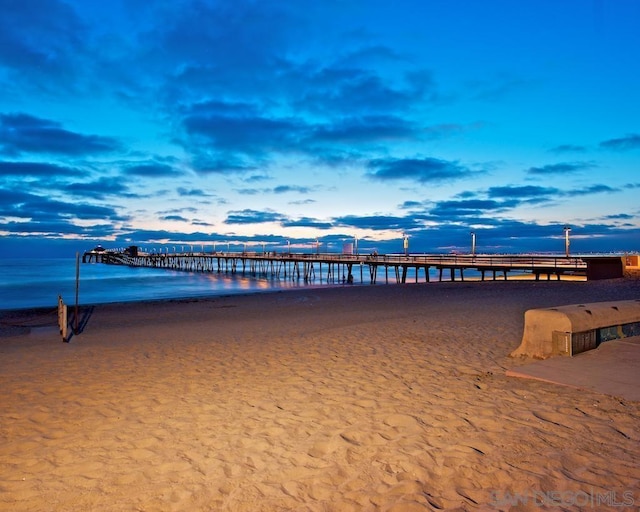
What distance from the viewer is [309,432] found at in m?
4.69

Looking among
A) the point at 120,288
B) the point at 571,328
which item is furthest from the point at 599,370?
the point at 120,288

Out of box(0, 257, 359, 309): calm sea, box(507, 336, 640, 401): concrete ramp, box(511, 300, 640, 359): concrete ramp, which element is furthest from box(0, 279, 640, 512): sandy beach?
box(0, 257, 359, 309): calm sea

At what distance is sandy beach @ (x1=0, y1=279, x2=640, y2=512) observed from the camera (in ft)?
11.4

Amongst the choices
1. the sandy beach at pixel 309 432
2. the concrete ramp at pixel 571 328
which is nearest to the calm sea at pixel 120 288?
the sandy beach at pixel 309 432

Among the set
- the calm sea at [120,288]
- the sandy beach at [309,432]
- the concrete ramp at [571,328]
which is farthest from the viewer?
the calm sea at [120,288]

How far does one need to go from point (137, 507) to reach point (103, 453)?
1.22 m

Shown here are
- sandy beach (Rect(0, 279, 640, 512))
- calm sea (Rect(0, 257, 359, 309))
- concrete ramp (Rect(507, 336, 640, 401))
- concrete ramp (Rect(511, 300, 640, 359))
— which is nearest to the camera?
sandy beach (Rect(0, 279, 640, 512))

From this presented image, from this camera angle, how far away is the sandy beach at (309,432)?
3467 mm

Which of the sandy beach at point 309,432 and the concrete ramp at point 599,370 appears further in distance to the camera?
the concrete ramp at point 599,370

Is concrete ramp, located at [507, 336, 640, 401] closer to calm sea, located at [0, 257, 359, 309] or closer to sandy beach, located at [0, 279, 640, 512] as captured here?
sandy beach, located at [0, 279, 640, 512]

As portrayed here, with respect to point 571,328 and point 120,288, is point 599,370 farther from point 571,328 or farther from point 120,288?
point 120,288

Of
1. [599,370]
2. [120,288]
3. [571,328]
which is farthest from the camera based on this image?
[120,288]

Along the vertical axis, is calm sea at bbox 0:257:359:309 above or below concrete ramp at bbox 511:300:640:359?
below

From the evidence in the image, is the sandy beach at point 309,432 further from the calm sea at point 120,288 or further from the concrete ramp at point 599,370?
the calm sea at point 120,288
